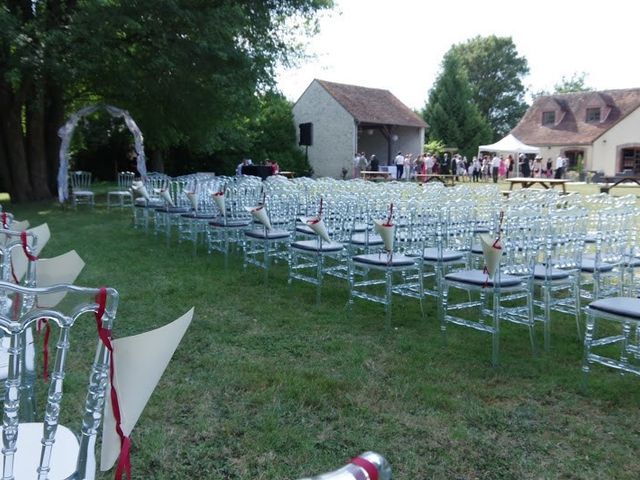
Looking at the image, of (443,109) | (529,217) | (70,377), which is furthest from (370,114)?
(70,377)

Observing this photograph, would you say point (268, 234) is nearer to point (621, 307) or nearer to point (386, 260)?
point (386, 260)

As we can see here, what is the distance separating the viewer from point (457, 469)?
9.08 feet

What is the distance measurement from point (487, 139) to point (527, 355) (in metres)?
38.0

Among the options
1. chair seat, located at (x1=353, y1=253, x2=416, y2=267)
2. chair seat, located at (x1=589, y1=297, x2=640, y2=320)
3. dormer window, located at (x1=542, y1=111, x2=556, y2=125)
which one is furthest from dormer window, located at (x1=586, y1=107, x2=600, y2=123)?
chair seat, located at (x1=589, y1=297, x2=640, y2=320)

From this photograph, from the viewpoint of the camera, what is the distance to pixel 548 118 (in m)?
38.8

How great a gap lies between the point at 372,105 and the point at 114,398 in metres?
32.3

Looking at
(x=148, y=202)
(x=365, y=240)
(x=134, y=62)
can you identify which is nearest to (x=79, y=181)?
(x=134, y=62)

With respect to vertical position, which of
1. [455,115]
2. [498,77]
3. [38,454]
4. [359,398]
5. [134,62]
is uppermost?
[498,77]

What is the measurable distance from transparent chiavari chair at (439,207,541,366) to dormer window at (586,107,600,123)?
3537 cm

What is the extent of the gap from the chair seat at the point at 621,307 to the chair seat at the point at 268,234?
149 inches

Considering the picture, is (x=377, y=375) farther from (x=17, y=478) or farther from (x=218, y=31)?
(x=218, y=31)

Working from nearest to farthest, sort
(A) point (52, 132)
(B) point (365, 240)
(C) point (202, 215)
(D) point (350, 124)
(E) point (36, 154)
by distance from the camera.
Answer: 1. (B) point (365, 240)
2. (C) point (202, 215)
3. (E) point (36, 154)
4. (A) point (52, 132)
5. (D) point (350, 124)

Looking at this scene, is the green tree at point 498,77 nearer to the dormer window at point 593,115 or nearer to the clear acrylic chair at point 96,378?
the dormer window at point 593,115

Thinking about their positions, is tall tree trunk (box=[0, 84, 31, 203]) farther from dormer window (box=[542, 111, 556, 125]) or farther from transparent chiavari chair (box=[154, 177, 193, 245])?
dormer window (box=[542, 111, 556, 125])
